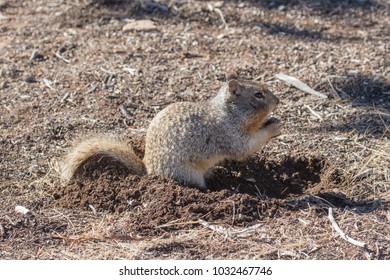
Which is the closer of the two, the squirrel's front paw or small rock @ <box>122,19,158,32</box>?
the squirrel's front paw

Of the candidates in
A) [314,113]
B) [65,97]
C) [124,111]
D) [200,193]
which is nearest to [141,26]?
[65,97]

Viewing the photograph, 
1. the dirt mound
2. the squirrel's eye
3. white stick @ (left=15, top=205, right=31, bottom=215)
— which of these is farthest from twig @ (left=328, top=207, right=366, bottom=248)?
white stick @ (left=15, top=205, right=31, bottom=215)

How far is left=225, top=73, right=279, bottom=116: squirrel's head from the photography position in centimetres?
656

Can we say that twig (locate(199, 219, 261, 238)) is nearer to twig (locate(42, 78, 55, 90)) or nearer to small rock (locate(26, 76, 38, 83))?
twig (locate(42, 78, 55, 90))

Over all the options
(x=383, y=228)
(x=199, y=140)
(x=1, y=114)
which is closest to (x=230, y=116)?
(x=199, y=140)

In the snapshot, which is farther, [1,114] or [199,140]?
[1,114]

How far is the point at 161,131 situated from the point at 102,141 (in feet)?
1.73

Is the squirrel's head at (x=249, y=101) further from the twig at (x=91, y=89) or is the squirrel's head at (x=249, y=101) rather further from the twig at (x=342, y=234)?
the twig at (x=91, y=89)

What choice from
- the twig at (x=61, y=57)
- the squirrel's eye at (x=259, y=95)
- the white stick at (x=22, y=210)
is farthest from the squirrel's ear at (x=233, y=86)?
the twig at (x=61, y=57)

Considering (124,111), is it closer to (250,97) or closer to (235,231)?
(250,97)

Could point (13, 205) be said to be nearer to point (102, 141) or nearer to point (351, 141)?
point (102, 141)

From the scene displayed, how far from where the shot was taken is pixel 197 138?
6.28 metres

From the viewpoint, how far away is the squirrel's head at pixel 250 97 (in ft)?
21.5

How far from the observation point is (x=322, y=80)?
26.4ft
